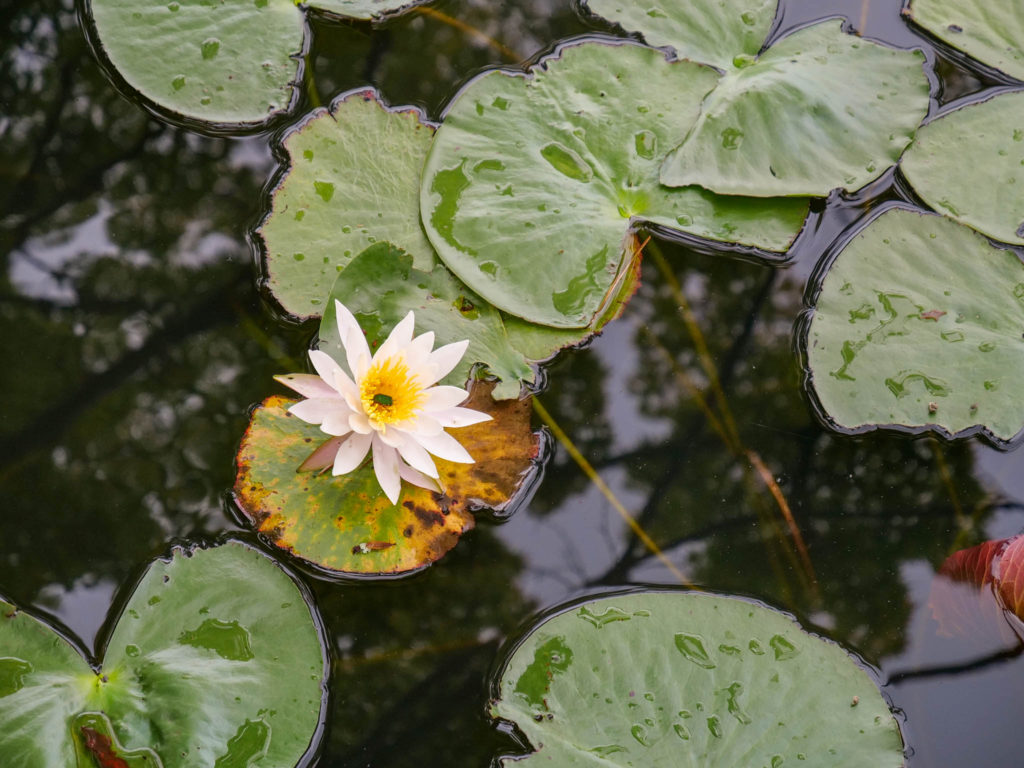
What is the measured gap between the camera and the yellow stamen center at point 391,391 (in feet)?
5.89

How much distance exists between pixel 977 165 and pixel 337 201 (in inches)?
77.4

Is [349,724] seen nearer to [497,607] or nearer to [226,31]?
[497,607]

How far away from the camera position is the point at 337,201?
2160 mm

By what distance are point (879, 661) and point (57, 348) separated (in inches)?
100

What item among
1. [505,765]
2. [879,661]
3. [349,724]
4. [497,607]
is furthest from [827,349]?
[349,724]

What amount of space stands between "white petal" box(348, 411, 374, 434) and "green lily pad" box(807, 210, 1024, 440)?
128 cm

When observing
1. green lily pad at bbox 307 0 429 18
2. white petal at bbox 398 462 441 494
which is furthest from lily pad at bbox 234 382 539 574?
green lily pad at bbox 307 0 429 18

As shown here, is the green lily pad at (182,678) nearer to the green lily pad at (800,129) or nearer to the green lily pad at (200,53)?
the green lily pad at (200,53)

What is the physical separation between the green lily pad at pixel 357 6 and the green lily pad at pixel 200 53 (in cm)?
16

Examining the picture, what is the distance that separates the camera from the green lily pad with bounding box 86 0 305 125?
90.0 inches

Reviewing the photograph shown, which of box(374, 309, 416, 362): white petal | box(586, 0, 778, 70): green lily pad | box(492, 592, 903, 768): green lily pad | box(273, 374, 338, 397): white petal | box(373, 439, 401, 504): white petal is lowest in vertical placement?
box(492, 592, 903, 768): green lily pad

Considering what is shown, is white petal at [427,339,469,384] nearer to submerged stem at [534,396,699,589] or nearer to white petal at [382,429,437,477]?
white petal at [382,429,437,477]

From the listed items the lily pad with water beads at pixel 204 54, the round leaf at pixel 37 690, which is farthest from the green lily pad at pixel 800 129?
the round leaf at pixel 37 690

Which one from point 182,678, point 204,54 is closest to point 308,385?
point 182,678
